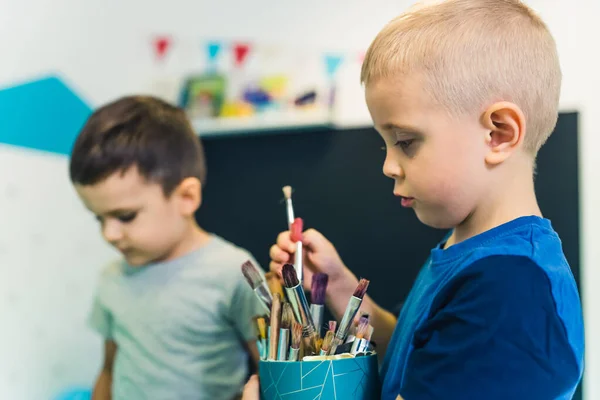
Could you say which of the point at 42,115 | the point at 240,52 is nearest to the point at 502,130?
the point at 240,52

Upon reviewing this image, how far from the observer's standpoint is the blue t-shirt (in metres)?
0.43

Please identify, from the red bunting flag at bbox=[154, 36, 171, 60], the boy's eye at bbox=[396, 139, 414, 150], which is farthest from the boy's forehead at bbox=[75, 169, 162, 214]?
the red bunting flag at bbox=[154, 36, 171, 60]

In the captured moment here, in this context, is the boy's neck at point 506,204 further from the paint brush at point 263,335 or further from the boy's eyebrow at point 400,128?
the paint brush at point 263,335

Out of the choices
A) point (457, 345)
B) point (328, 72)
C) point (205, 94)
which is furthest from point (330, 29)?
point (457, 345)

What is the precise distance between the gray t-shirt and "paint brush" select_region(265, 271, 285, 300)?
0.63 feet

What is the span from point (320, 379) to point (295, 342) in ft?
0.15

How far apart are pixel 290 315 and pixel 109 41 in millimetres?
1138

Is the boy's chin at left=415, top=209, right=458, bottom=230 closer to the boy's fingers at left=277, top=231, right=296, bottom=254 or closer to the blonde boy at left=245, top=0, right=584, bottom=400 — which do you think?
the blonde boy at left=245, top=0, right=584, bottom=400

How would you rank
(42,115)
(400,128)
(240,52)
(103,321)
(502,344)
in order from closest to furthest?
(502,344)
(400,128)
(103,321)
(42,115)
(240,52)

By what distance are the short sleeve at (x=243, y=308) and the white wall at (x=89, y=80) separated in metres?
0.50

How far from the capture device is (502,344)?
0.43 meters

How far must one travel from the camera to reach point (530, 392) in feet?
1.42

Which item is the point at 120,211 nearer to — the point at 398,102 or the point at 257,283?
the point at 257,283

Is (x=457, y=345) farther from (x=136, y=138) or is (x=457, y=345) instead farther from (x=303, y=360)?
(x=136, y=138)
